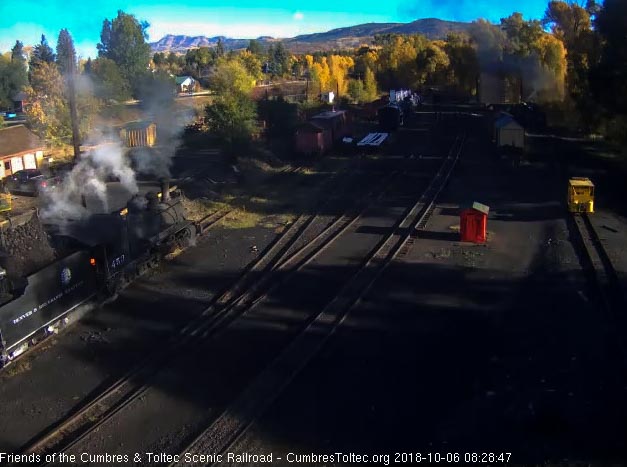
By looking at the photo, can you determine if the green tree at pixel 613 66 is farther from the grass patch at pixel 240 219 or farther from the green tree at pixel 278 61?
the green tree at pixel 278 61

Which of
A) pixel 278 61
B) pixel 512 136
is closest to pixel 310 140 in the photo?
pixel 512 136

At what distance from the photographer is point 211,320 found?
1153 cm

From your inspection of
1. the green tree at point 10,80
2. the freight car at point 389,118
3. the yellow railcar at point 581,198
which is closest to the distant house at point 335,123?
the freight car at point 389,118

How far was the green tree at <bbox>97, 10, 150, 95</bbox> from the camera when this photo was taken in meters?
33.1

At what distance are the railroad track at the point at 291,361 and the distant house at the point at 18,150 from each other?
1012 inches

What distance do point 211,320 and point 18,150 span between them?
27.5 meters

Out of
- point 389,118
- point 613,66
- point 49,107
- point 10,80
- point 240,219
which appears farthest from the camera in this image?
point 10,80

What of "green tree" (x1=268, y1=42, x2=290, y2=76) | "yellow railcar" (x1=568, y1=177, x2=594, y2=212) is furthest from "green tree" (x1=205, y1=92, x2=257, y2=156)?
"green tree" (x1=268, y1=42, x2=290, y2=76)

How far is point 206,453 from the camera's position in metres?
7.32

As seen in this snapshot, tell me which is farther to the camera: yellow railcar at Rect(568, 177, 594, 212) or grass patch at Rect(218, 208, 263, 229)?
yellow railcar at Rect(568, 177, 594, 212)

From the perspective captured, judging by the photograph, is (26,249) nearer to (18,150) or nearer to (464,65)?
(18,150)

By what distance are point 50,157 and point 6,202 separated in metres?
13.8

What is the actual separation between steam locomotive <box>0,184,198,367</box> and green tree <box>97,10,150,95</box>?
70.2 feet

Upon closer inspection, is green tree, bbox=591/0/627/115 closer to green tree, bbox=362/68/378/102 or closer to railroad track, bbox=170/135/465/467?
railroad track, bbox=170/135/465/467
